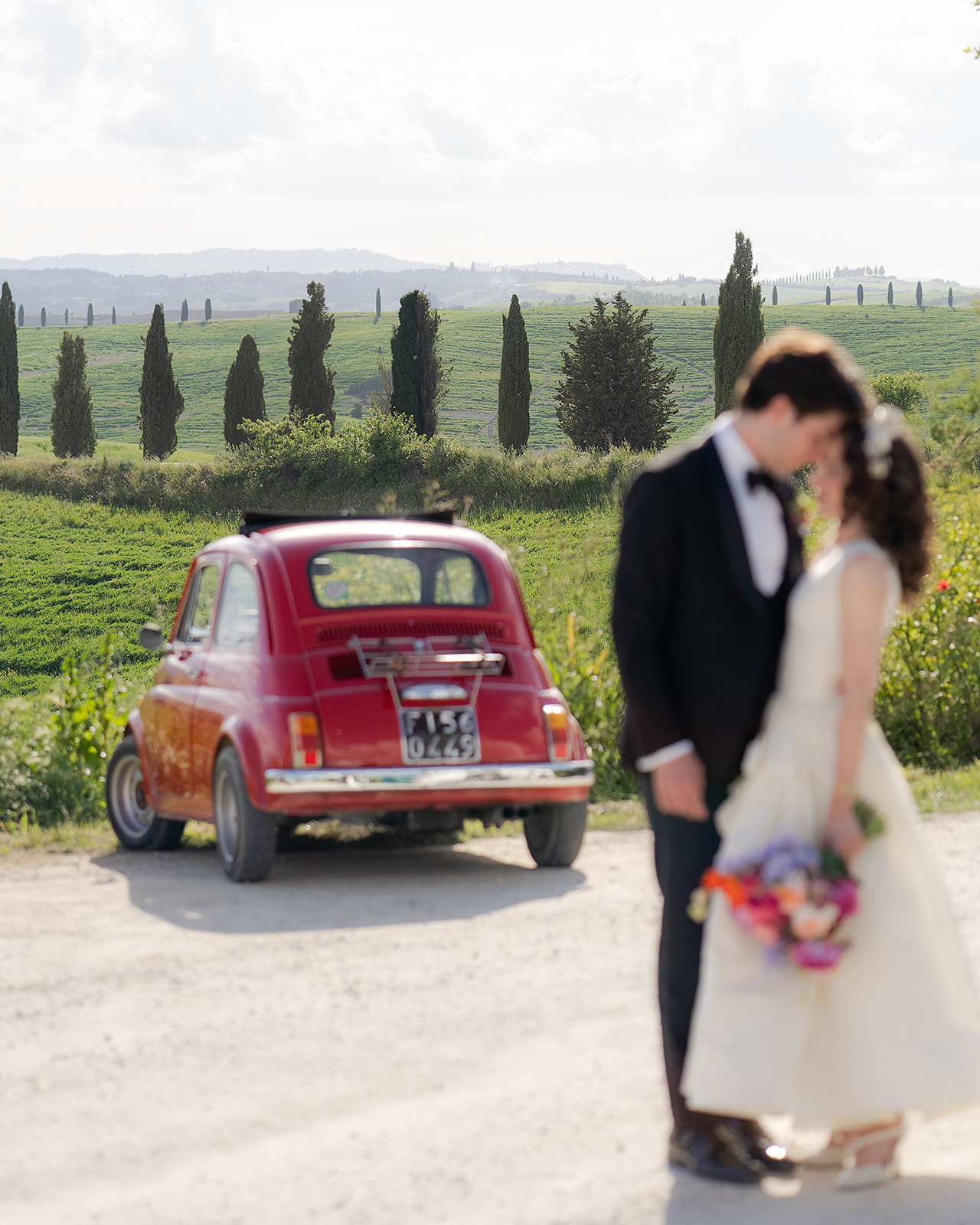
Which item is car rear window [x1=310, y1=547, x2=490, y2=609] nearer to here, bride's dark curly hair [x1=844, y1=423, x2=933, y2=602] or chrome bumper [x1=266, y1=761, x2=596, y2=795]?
chrome bumper [x1=266, y1=761, x2=596, y2=795]

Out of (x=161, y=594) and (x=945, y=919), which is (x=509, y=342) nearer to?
(x=161, y=594)

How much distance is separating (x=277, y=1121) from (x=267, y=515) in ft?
17.6

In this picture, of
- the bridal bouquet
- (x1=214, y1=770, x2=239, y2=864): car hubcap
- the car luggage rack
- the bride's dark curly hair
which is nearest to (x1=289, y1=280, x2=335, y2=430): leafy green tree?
(x1=214, y1=770, x2=239, y2=864): car hubcap

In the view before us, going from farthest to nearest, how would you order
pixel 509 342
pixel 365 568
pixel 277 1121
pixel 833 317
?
pixel 833 317 → pixel 509 342 → pixel 365 568 → pixel 277 1121

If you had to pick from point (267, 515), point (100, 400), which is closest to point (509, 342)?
point (267, 515)

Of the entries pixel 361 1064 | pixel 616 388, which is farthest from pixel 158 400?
pixel 361 1064

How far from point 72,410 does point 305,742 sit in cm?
5981

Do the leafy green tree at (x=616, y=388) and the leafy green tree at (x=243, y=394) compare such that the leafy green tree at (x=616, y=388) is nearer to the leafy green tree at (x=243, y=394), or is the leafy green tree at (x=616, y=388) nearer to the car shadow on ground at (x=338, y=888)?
the leafy green tree at (x=243, y=394)

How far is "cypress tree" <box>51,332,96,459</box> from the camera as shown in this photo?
64438mm

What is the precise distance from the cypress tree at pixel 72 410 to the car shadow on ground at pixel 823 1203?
6322cm

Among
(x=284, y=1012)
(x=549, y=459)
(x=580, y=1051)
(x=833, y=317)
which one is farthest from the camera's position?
(x=833, y=317)

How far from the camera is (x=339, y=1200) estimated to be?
153 inches

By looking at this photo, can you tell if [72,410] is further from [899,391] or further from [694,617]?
[694,617]

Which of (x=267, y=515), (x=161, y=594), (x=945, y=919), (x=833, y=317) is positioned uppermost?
(x=833, y=317)
